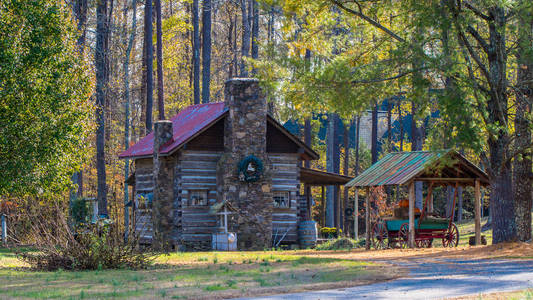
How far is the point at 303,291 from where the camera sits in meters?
12.0

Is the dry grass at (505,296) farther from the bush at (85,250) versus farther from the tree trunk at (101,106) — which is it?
the tree trunk at (101,106)

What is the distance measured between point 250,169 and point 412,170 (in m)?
6.97

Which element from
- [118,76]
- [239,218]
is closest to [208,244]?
[239,218]

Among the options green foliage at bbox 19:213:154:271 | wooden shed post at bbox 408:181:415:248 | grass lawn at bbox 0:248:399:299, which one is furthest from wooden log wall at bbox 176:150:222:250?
green foliage at bbox 19:213:154:271

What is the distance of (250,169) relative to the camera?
1113 inches

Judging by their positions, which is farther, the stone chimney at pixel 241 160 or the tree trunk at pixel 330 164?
the tree trunk at pixel 330 164

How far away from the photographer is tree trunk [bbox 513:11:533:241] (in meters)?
19.5

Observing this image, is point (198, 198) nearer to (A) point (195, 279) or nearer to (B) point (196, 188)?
(B) point (196, 188)

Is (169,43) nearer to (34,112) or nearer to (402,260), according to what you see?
(34,112)

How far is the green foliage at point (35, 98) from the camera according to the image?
76.5ft

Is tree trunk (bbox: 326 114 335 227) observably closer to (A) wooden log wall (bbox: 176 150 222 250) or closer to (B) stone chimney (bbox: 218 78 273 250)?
(B) stone chimney (bbox: 218 78 273 250)

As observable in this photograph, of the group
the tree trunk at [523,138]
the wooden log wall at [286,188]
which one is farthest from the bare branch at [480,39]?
the wooden log wall at [286,188]

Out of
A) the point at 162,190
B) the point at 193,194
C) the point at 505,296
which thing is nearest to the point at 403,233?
the point at 193,194

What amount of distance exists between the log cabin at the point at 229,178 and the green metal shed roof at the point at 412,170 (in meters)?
4.17
